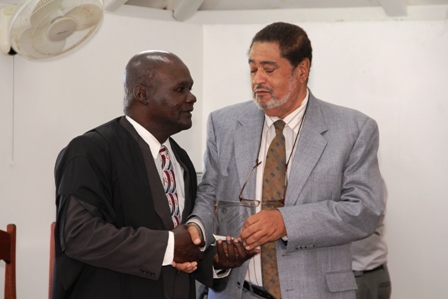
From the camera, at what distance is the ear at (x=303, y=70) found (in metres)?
3.01

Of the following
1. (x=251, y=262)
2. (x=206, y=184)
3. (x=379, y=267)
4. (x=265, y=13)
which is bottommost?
(x=379, y=267)

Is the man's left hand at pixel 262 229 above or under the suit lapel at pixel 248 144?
under

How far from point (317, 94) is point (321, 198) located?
→ 261cm

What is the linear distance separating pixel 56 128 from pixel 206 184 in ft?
6.67

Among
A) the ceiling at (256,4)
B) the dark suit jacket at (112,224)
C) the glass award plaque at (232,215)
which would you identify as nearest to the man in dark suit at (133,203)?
the dark suit jacket at (112,224)

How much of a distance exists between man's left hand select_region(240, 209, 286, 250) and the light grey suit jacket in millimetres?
33

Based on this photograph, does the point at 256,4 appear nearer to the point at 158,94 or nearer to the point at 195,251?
the point at 158,94

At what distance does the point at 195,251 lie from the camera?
279cm

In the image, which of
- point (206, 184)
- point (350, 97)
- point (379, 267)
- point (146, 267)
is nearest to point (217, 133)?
point (206, 184)

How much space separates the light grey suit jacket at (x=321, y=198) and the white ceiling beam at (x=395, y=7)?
7.71ft

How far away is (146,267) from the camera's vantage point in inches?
105

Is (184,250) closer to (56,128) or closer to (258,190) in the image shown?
(258,190)

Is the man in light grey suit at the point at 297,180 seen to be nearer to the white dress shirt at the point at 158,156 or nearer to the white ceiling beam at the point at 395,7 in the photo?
the white dress shirt at the point at 158,156

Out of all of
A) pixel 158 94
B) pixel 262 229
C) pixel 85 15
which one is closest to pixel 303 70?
pixel 158 94
